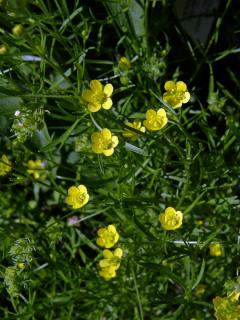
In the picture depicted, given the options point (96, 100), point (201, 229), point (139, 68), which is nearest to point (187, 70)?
point (139, 68)

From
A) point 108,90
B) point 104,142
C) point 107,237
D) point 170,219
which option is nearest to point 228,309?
point 170,219

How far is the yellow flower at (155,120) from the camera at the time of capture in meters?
1.21

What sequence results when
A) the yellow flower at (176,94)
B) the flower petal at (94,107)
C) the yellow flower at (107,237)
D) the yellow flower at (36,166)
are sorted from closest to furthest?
the flower petal at (94,107), the yellow flower at (176,94), the yellow flower at (107,237), the yellow flower at (36,166)

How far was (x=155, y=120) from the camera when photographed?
1229 mm

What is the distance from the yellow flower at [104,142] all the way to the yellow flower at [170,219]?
8.0 inches

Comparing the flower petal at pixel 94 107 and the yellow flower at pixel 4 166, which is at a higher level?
the flower petal at pixel 94 107

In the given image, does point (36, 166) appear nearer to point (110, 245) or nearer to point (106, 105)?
point (110, 245)

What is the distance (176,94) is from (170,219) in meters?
0.30

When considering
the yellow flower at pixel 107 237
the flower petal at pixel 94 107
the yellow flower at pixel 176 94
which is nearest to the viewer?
the flower petal at pixel 94 107

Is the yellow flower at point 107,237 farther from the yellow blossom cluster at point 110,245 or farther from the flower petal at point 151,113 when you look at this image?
the flower petal at point 151,113

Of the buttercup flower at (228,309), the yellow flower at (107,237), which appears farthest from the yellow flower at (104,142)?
the buttercup flower at (228,309)

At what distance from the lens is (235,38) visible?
1903mm

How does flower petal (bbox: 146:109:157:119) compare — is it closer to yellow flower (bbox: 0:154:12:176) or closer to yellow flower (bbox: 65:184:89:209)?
yellow flower (bbox: 65:184:89:209)

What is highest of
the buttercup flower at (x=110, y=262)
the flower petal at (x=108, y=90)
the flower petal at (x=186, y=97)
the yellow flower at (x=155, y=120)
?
the flower petal at (x=108, y=90)
